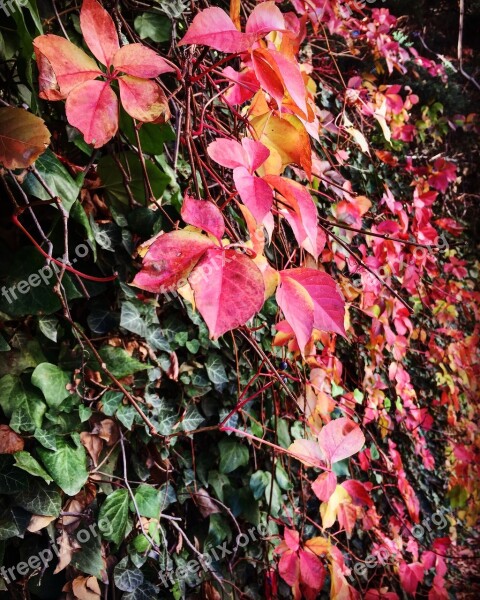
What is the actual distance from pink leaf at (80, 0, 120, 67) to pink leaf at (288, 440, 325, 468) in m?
0.68

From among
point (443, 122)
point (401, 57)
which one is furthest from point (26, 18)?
point (443, 122)

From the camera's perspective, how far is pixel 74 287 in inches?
30.0

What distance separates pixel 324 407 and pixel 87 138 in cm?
96

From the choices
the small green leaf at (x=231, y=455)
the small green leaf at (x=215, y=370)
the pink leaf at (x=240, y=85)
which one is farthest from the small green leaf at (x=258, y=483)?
the pink leaf at (x=240, y=85)

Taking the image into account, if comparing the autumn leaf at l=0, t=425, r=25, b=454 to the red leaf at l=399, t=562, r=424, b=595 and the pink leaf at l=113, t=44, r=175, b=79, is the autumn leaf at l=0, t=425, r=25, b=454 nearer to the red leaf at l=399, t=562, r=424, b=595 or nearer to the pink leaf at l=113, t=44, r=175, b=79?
the pink leaf at l=113, t=44, r=175, b=79

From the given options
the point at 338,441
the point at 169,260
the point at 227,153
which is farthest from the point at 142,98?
the point at 338,441

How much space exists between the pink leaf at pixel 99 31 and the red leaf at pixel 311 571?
1033 millimetres

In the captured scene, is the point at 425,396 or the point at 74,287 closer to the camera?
the point at 74,287

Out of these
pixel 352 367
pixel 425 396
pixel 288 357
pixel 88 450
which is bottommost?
pixel 425 396

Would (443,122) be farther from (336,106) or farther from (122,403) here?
(122,403)

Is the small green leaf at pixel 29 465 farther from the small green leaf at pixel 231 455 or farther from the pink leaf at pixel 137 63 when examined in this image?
the pink leaf at pixel 137 63

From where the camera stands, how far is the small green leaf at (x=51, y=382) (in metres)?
0.76

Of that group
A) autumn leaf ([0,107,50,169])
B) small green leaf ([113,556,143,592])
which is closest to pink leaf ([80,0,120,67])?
autumn leaf ([0,107,50,169])

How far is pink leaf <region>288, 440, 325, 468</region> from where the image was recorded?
0.84 metres
